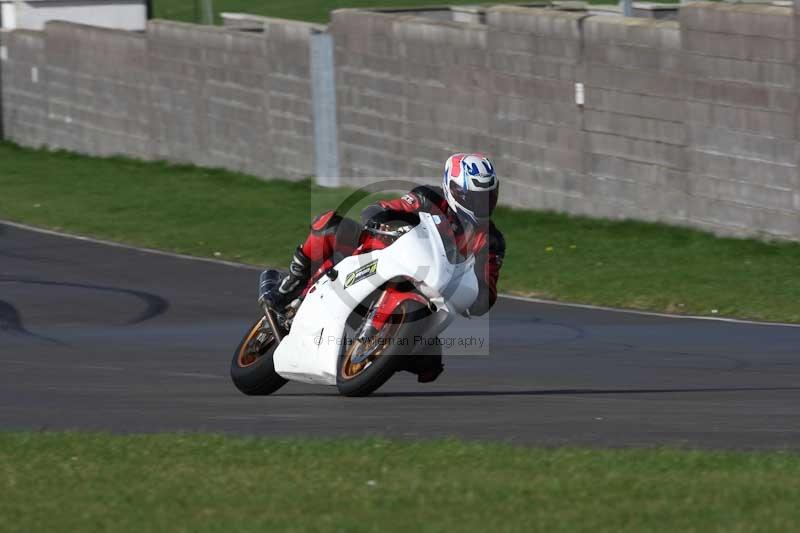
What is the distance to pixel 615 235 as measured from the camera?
68.4ft

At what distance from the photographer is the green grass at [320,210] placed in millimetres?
16906

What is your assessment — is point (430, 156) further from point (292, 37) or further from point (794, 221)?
point (794, 221)

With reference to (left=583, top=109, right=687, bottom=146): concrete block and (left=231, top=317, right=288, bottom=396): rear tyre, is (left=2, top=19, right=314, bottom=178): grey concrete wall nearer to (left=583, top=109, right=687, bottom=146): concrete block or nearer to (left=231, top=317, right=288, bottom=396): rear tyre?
(left=583, top=109, right=687, bottom=146): concrete block

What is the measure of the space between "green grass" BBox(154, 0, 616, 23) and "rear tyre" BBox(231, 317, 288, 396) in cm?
3411

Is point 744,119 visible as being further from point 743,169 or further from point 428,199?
point 428,199

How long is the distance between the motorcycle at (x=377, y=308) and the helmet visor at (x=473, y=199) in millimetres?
172

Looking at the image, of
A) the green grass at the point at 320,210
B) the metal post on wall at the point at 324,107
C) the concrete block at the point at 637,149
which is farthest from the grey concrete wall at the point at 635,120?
the metal post on wall at the point at 324,107

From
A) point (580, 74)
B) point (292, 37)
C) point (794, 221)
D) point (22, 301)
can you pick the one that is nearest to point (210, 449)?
point (22, 301)

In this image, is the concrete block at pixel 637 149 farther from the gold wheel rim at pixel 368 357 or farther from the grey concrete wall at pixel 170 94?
the gold wheel rim at pixel 368 357

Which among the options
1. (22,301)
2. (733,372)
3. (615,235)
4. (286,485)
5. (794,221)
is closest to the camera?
(286,485)

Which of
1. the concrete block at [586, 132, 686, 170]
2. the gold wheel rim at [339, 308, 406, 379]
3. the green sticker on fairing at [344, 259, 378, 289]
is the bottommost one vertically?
the concrete block at [586, 132, 686, 170]

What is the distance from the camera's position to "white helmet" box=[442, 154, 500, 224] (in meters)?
9.62

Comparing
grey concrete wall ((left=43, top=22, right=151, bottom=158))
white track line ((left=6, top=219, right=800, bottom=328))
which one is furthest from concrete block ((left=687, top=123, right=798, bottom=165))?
grey concrete wall ((left=43, top=22, right=151, bottom=158))

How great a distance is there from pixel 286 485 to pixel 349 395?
287 cm
